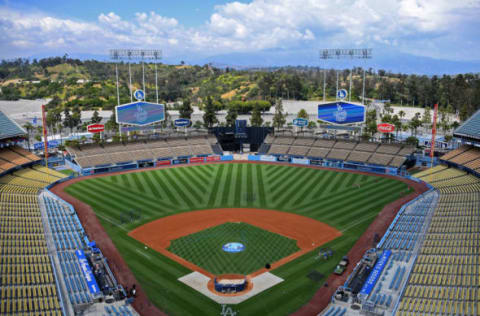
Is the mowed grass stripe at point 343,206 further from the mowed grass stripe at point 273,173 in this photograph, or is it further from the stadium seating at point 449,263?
the mowed grass stripe at point 273,173

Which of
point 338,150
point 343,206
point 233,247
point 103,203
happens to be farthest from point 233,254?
point 338,150

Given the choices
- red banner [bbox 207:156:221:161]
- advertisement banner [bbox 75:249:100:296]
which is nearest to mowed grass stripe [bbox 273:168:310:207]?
red banner [bbox 207:156:221:161]

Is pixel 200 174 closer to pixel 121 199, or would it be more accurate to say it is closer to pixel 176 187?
pixel 176 187

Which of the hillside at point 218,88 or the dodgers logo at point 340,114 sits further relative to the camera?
the hillside at point 218,88

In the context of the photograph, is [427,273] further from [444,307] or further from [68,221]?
[68,221]

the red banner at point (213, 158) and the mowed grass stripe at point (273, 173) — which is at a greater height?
the red banner at point (213, 158)

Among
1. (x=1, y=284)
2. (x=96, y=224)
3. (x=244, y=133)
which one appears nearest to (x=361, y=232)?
(x=96, y=224)

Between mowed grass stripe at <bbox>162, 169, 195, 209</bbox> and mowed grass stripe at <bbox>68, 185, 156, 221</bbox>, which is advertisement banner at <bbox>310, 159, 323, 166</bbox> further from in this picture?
mowed grass stripe at <bbox>68, 185, 156, 221</bbox>

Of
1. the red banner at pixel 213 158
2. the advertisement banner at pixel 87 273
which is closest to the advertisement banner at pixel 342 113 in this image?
the red banner at pixel 213 158
